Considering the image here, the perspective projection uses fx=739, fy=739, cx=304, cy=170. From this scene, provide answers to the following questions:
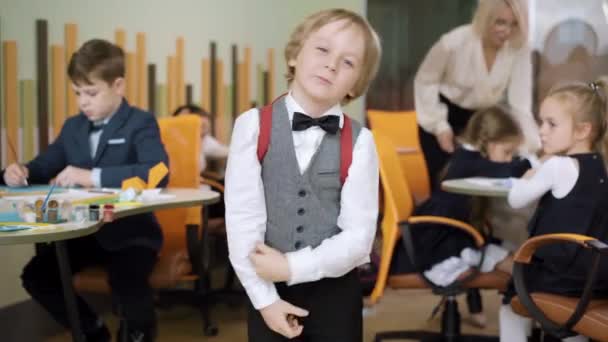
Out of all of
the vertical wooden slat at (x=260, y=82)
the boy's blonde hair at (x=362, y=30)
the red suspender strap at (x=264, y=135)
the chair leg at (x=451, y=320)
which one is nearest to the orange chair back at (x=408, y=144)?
the chair leg at (x=451, y=320)

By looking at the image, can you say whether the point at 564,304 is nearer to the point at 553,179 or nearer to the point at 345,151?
the point at 553,179

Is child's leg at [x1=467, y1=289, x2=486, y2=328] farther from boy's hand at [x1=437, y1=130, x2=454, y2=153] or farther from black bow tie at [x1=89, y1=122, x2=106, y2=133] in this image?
black bow tie at [x1=89, y1=122, x2=106, y2=133]

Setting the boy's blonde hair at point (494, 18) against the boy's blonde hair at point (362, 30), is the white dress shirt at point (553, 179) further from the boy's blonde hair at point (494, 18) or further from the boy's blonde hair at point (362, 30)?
the boy's blonde hair at point (494, 18)

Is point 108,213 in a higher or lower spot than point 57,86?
lower

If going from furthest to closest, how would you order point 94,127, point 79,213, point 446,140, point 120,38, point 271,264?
1. point 446,140
2. point 120,38
3. point 94,127
4. point 79,213
5. point 271,264

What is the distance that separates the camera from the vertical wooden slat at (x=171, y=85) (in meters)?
4.29

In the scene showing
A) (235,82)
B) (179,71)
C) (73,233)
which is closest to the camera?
(73,233)

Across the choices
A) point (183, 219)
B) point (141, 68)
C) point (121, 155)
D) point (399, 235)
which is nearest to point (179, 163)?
point (183, 219)

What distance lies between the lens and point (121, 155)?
2.69m

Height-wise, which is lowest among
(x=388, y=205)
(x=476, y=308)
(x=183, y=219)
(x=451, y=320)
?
(x=476, y=308)

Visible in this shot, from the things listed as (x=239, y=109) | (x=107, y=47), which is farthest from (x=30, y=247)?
(x=239, y=109)

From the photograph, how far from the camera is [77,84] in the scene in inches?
104

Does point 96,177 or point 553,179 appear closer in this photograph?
point 553,179

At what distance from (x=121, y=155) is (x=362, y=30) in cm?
142
